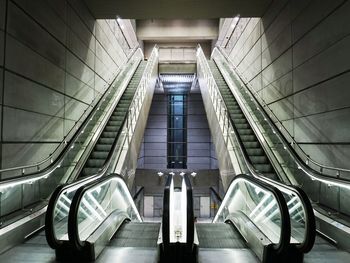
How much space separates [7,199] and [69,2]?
486 centimetres

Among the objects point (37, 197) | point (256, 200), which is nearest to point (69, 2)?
point (37, 197)

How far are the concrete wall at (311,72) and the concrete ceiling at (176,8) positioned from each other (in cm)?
65

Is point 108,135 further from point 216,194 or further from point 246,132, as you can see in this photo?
point 216,194

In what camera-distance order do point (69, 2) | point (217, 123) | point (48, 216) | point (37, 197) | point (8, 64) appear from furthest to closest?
point (217, 123) < point (69, 2) < point (37, 197) < point (8, 64) < point (48, 216)

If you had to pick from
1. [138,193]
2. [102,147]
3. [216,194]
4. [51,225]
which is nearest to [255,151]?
[102,147]

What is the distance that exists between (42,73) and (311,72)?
17.1 feet

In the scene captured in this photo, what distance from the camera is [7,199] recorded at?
351 centimetres

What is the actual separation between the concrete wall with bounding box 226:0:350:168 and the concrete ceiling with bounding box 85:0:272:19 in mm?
650

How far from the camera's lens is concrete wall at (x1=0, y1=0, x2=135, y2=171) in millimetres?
4012

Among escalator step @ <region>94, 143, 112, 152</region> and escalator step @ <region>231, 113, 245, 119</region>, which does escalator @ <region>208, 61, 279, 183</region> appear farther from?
escalator step @ <region>94, 143, 112, 152</region>

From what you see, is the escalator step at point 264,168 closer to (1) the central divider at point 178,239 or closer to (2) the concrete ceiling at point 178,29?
(1) the central divider at point 178,239

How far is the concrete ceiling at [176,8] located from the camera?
6945mm

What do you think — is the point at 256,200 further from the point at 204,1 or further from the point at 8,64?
the point at 204,1

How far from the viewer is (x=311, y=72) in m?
5.06
